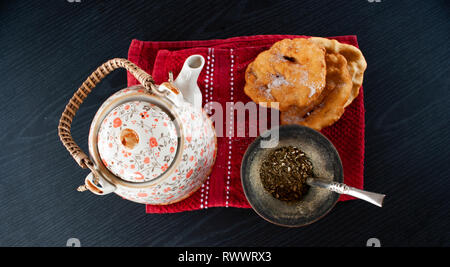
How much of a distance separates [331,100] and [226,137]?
22 centimetres

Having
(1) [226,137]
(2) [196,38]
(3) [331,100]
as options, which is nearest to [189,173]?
(1) [226,137]

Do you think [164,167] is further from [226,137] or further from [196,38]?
[196,38]

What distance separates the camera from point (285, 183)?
533 mm

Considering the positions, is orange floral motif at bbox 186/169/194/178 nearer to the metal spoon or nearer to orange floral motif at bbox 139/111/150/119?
orange floral motif at bbox 139/111/150/119

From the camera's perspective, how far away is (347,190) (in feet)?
1.43

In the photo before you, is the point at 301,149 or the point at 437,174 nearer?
the point at 301,149

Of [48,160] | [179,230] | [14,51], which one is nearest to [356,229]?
[179,230]

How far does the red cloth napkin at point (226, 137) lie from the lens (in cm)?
62

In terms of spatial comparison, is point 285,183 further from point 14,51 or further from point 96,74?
point 14,51

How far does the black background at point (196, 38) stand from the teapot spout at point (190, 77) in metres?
0.36

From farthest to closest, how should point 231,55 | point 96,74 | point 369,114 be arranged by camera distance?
1. point 369,114
2. point 231,55
3. point 96,74

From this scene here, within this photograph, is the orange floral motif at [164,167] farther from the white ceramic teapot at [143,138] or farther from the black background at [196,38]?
the black background at [196,38]

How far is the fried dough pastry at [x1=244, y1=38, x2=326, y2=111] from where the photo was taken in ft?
1.80

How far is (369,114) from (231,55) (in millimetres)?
387
